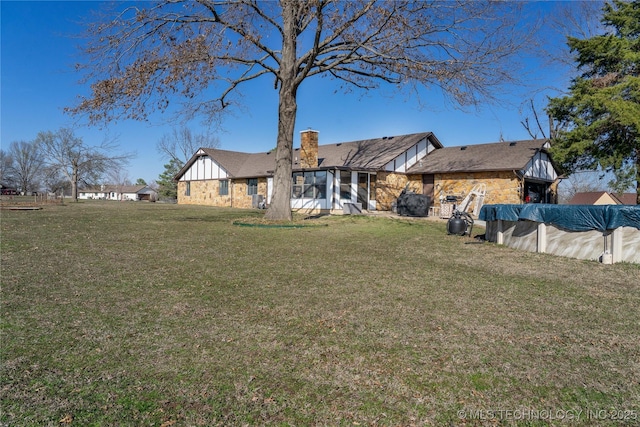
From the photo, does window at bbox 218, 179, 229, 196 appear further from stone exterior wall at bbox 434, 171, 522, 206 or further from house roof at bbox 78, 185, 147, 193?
house roof at bbox 78, 185, 147, 193

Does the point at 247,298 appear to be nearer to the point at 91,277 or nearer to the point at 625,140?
the point at 91,277

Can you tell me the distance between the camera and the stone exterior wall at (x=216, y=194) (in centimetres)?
2845

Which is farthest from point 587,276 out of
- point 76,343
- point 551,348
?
point 76,343

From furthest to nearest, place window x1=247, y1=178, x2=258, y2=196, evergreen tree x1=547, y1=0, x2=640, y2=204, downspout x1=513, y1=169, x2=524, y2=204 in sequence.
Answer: window x1=247, y1=178, x2=258, y2=196
downspout x1=513, y1=169, x2=524, y2=204
evergreen tree x1=547, y1=0, x2=640, y2=204

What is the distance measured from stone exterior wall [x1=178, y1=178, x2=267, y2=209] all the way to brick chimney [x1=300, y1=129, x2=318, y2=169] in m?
4.96

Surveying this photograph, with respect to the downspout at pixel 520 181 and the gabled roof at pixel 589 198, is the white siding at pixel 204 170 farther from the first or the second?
the gabled roof at pixel 589 198

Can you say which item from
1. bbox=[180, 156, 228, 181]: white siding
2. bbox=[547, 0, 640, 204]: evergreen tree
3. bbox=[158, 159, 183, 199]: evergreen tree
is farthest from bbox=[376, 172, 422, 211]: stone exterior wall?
bbox=[158, 159, 183, 199]: evergreen tree

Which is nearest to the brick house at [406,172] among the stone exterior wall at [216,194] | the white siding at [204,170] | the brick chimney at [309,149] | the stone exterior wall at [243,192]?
the brick chimney at [309,149]

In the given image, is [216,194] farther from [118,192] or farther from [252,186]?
[118,192]

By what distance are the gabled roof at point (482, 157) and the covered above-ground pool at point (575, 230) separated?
10.6 metres

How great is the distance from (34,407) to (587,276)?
7.38m

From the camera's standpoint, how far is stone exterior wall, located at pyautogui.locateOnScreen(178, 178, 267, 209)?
93.4 ft

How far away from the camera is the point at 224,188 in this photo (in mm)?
30953

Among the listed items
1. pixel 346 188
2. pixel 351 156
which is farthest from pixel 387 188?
pixel 351 156
